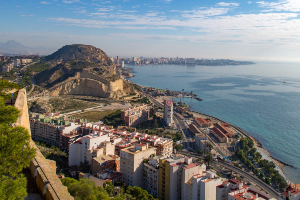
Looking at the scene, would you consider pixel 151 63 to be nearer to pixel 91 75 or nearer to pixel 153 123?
pixel 91 75

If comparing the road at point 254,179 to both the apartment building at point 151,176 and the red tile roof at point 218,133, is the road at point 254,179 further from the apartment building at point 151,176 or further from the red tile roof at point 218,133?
the apartment building at point 151,176

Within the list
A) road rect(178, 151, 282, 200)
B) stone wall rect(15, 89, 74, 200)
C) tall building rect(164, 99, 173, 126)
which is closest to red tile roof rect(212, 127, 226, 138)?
tall building rect(164, 99, 173, 126)

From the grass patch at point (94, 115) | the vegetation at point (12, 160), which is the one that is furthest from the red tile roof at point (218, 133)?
the vegetation at point (12, 160)

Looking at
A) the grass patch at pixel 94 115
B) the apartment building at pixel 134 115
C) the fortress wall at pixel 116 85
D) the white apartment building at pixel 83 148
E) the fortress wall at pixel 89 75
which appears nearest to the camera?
the white apartment building at pixel 83 148

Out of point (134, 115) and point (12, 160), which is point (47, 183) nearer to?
point (12, 160)

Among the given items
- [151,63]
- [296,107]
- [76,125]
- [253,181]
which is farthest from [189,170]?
[151,63]

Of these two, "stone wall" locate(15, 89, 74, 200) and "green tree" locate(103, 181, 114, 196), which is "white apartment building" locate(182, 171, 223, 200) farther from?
"stone wall" locate(15, 89, 74, 200)
